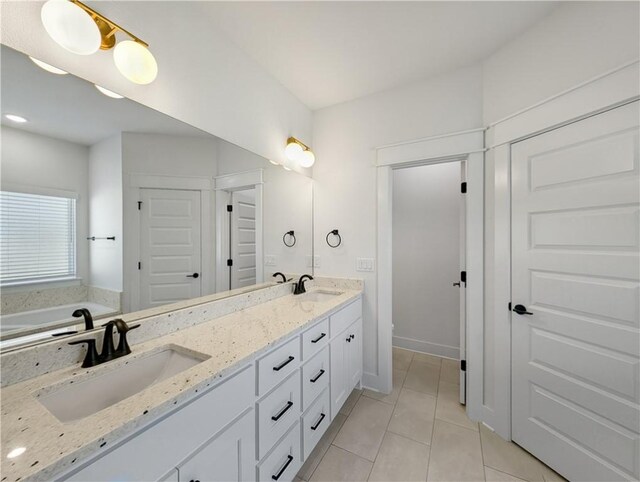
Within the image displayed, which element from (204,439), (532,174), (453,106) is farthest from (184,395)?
(453,106)

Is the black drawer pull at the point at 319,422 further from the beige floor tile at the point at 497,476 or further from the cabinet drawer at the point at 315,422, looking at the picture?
the beige floor tile at the point at 497,476

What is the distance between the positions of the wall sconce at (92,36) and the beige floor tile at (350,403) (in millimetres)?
2437

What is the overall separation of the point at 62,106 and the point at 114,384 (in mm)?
1094

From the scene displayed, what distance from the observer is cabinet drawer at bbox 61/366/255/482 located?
636 millimetres

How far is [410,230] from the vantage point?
3109 mm

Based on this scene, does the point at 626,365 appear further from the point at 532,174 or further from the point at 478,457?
the point at 532,174

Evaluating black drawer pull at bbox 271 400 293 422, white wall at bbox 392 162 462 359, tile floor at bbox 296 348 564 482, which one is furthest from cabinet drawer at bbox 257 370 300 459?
white wall at bbox 392 162 462 359

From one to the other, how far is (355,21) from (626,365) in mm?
2341

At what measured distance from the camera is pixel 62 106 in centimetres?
100

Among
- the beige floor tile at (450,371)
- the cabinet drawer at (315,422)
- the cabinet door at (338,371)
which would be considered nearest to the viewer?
the cabinet drawer at (315,422)

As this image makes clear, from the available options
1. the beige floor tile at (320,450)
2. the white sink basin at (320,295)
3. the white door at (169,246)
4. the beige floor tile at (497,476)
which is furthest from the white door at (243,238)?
the beige floor tile at (497,476)

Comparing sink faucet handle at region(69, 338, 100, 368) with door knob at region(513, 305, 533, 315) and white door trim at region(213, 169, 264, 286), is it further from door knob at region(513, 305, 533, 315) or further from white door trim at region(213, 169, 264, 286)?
door knob at region(513, 305, 533, 315)

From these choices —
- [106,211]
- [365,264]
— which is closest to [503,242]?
[365,264]

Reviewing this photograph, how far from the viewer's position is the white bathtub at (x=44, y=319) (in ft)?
2.85
